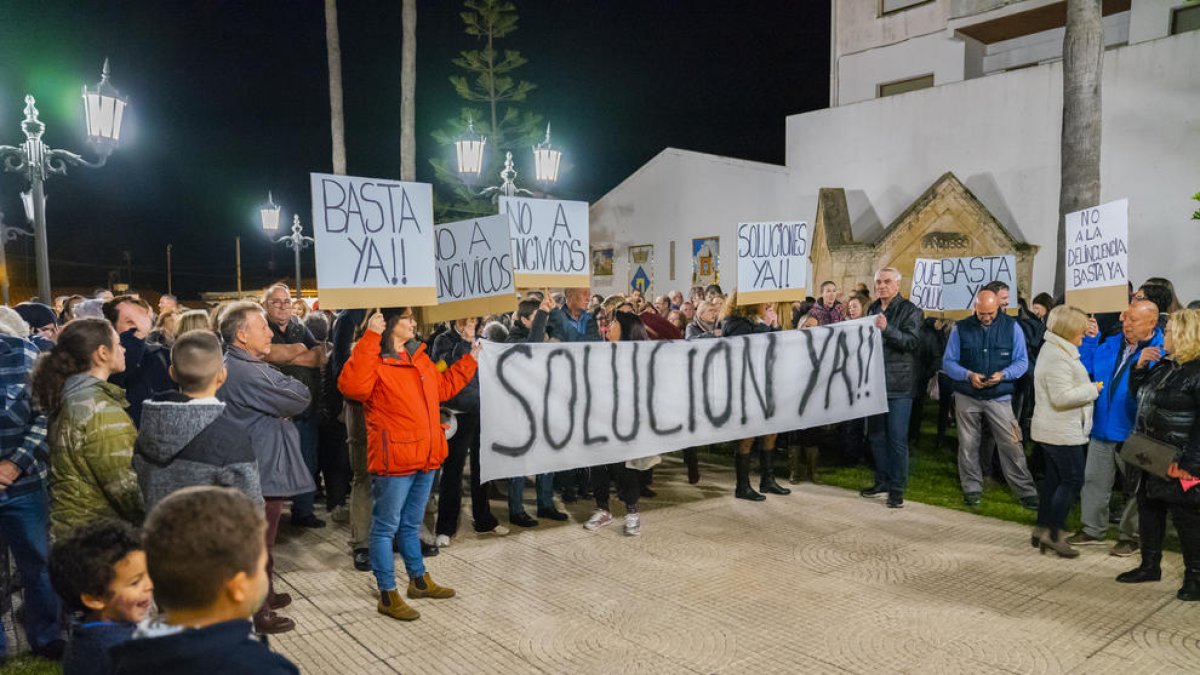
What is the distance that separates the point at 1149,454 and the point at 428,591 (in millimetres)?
4728

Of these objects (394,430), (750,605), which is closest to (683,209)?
(750,605)

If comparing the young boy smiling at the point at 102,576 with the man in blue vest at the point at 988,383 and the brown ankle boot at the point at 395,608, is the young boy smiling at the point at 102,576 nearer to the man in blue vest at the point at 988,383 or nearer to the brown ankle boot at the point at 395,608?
the brown ankle boot at the point at 395,608

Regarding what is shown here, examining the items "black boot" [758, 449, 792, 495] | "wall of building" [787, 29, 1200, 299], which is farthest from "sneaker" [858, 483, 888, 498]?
"wall of building" [787, 29, 1200, 299]

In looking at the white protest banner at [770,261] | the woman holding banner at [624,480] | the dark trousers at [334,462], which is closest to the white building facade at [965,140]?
the white protest banner at [770,261]

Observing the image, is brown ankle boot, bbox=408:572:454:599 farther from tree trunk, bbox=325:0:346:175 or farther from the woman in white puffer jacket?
tree trunk, bbox=325:0:346:175

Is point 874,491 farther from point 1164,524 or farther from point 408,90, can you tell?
point 408,90

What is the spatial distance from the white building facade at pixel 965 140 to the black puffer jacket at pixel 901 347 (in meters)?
9.68

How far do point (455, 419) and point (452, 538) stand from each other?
1.01 meters

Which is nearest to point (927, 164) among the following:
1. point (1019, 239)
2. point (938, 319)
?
point (1019, 239)

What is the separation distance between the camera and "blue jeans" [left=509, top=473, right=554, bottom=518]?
6684mm

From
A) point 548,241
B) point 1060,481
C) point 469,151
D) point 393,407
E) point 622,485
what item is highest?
point 469,151

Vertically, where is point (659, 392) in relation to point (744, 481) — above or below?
above

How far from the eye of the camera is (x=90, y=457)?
360 centimetres

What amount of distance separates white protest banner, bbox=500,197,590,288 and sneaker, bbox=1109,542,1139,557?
466 cm
